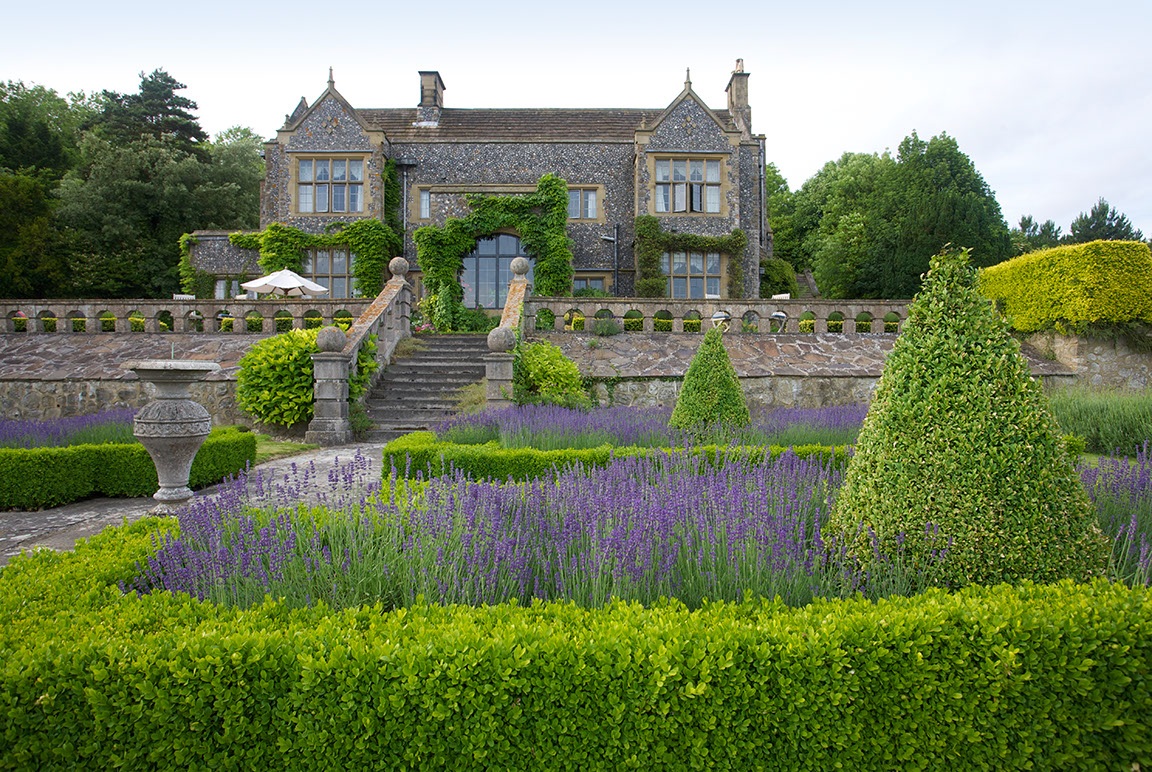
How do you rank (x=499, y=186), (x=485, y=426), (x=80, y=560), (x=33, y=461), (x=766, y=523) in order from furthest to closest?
(x=499, y=186)
(x=485, y=426)
(x=33, y=461)
(x=766, y=523)
(x=80, y=560)

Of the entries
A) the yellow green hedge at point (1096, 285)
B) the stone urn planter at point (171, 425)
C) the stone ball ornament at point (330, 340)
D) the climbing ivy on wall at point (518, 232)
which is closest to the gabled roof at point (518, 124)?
the climbing ivy on wall at point (518, 232)

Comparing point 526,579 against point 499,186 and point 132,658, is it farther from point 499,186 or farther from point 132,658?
point 499,186

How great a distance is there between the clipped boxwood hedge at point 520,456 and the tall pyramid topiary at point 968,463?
2545 mm

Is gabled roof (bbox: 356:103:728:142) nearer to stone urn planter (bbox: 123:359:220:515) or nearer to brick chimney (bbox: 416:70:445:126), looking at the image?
brick chimney (bbox: 416:70:445:126)

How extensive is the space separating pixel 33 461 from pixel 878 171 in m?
45.9

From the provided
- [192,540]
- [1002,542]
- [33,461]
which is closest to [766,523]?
[1002,542]

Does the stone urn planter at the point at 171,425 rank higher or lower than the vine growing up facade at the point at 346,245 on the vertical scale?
lower

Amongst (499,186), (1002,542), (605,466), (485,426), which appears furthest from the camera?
(499,186)

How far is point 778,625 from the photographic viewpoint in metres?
2.35

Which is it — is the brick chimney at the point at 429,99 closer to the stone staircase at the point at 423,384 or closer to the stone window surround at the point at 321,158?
the stone window surround at the point at 321,158

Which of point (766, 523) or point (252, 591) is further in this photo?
point (766, 523)

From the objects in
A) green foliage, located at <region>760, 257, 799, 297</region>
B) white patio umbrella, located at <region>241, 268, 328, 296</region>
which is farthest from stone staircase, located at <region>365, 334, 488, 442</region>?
green foliage, located at <region>760, 257, 799, 297</region>

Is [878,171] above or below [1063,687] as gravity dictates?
above

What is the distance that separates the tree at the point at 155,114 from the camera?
39.0 meters
